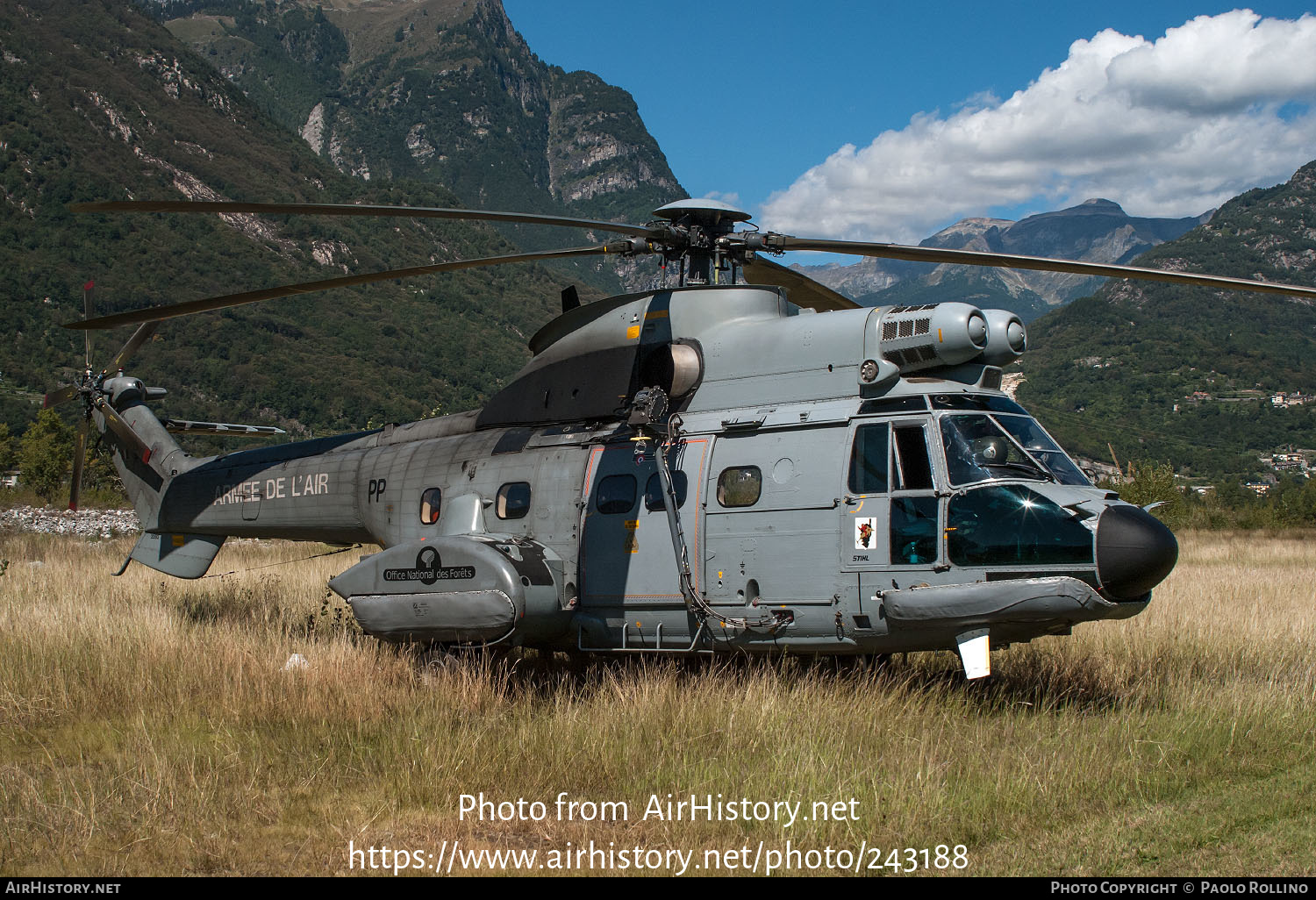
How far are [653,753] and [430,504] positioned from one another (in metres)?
4.44

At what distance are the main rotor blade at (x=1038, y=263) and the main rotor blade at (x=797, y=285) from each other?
1.17 meters

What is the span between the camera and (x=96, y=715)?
8375mm

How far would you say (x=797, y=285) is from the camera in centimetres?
1080

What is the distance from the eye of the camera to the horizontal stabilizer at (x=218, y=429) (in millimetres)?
13320

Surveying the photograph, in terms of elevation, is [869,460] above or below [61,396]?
below

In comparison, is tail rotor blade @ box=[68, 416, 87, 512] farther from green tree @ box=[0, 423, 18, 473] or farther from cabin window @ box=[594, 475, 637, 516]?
green tree @ box=[0, 423, 18, 473]

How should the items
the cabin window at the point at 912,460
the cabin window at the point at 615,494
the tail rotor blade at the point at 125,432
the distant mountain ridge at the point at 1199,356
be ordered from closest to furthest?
the cabin window at the point at 912,460
the cabin window at the point at 615,494
the tail rotor blade at the point at 125,432
the distant mountain ridge at the point at 1199,356

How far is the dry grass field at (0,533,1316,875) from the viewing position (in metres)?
5.52

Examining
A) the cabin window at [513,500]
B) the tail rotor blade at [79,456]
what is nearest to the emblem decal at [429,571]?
the cabin window at [513,500]

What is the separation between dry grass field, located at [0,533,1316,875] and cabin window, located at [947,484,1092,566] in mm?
1267

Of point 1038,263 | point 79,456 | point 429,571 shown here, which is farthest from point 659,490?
point 79,456

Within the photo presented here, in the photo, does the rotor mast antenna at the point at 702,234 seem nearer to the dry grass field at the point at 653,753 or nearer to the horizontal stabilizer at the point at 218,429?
the dry grass field at the point at 653,753

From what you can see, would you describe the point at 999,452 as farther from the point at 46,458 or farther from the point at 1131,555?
the point at 46,458

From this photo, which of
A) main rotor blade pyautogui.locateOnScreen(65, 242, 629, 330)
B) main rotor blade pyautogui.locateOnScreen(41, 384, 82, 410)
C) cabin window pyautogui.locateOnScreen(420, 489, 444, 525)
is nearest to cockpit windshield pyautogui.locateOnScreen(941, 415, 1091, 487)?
main rotor blade pyautogui.locateOnScreen(65, 242, 629, 330)
